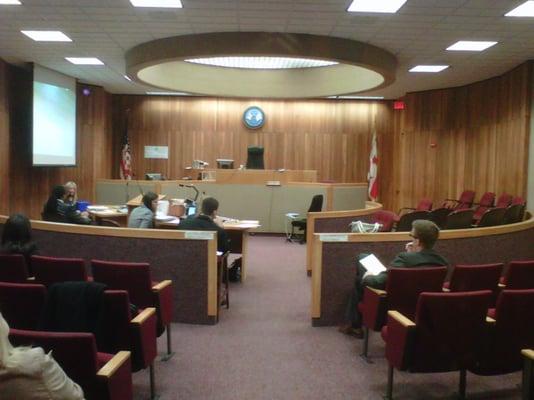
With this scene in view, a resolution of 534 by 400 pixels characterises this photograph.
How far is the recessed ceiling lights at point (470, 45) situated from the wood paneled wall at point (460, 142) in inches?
65.5

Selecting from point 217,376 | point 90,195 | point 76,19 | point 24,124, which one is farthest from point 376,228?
point 90,195

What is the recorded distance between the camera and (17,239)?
4.16m

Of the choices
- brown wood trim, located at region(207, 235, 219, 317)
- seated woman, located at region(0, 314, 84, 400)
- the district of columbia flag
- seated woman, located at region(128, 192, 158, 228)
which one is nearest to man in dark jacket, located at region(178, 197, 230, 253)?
brown wood trim, located at region(207, 235, 219, 317)

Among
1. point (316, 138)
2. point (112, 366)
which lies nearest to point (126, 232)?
→ point (112, 366)

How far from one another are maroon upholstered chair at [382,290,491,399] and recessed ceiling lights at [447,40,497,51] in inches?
264

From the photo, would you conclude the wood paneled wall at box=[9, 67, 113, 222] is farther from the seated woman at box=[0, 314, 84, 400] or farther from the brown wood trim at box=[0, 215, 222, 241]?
the seated woman at box=[0, 314, 84, 400]

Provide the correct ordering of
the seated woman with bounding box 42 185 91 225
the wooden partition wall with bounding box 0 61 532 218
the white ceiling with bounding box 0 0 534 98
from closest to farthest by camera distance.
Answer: the seated woman with bounding box 42 185 91 225, the white ceiling with bounding box 0 0 534 98, the wooden partition wall with bounding box 0 61 532 218

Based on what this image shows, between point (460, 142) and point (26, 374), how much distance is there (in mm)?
12979

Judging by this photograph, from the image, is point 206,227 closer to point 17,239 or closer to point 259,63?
point 17,239

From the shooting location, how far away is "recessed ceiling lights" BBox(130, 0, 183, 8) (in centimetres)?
679

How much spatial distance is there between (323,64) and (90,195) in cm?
704

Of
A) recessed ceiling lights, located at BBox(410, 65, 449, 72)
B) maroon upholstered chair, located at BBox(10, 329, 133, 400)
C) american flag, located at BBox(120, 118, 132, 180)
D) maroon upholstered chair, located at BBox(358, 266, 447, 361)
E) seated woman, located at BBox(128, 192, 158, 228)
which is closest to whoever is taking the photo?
maroon upholstered chair, located at BBox(10, 329, 133, 400)

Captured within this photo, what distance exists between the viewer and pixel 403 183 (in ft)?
46.2

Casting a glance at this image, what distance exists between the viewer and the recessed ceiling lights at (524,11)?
6.63 metres
